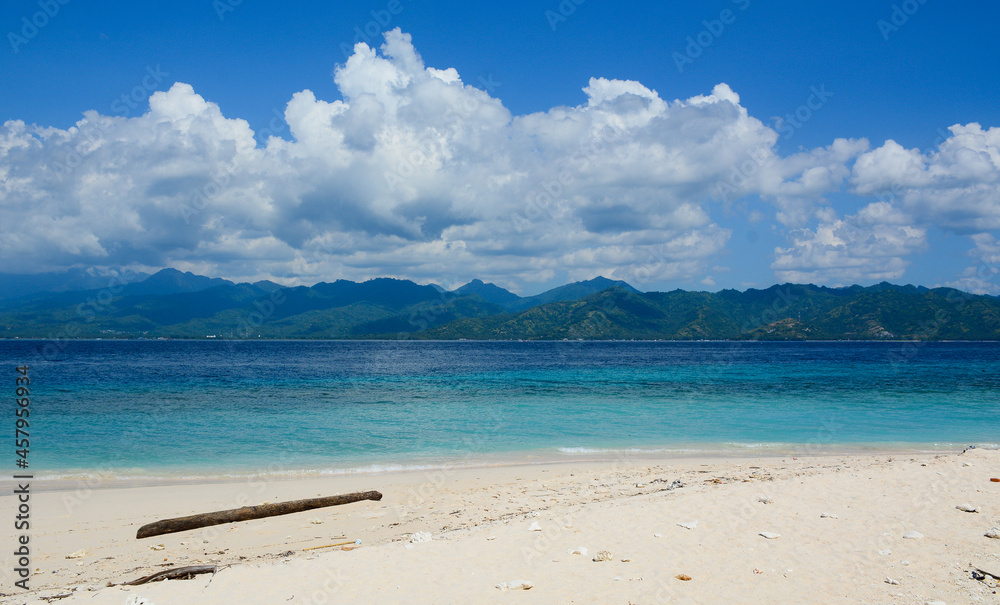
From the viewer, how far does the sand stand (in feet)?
24.4

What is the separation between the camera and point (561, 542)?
9.40 metres

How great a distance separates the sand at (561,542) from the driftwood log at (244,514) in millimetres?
244

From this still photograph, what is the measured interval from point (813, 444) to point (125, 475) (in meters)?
27.8

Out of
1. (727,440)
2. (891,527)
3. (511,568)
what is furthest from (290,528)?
(727,440)

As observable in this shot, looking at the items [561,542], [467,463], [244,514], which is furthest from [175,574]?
[467,463]

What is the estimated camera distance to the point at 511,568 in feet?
27.1

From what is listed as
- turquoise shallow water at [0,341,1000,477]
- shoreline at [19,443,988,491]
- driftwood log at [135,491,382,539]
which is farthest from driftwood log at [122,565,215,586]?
turquoise shallow water at [0,341,1000,477]

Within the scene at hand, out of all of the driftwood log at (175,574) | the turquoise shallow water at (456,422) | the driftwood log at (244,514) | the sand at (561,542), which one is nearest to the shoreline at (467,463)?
the turquoise shallow water at (456,422)

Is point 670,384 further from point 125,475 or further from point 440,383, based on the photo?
point 125,475

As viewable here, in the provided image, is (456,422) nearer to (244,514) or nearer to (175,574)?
(244,514)

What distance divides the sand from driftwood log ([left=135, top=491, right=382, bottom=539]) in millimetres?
244

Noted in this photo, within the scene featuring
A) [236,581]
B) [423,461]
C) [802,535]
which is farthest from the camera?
[423,461]

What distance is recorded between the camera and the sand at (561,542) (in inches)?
293

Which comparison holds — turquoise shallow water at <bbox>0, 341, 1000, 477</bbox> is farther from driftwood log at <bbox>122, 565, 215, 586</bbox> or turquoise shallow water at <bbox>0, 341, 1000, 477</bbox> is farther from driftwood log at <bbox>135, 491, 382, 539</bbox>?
driftwood log at <bbox>122, 565, 215, 586</bbox>
